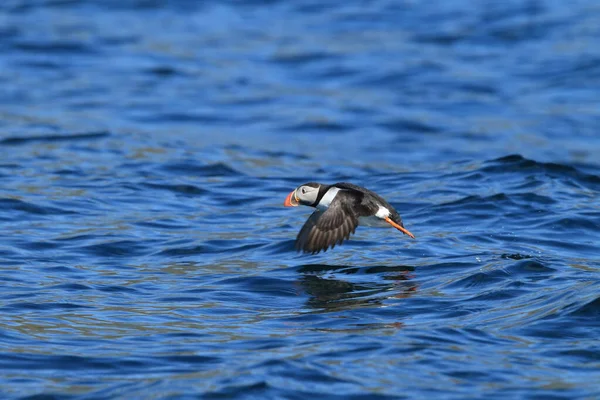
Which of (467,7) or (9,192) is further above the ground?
(467,7)

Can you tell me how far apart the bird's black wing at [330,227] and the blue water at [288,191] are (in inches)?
13.1

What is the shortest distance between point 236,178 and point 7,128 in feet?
→ 12.6

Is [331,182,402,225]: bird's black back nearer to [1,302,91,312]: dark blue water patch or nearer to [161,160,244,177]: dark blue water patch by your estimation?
[1,302,91,312]: dark blue water patch

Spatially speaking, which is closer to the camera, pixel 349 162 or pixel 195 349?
pixel 195 349

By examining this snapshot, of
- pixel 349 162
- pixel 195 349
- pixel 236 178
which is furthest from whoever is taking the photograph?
pixel 349 162

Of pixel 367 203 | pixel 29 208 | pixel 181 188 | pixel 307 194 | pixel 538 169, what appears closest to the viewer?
pixel 367 203

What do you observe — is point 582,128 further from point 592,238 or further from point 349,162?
point 592,238

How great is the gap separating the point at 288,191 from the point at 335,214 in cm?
341

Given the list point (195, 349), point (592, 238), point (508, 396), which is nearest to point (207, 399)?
point (195, 349)

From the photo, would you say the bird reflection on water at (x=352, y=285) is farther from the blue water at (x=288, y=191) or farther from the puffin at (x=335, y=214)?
the puffin at (x=335, y=214)

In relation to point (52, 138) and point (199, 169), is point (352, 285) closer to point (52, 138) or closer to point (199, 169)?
point (199, 169)

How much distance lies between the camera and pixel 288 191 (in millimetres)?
11219

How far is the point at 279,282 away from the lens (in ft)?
25.7

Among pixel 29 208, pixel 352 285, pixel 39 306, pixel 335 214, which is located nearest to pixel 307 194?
pixel 335 214
